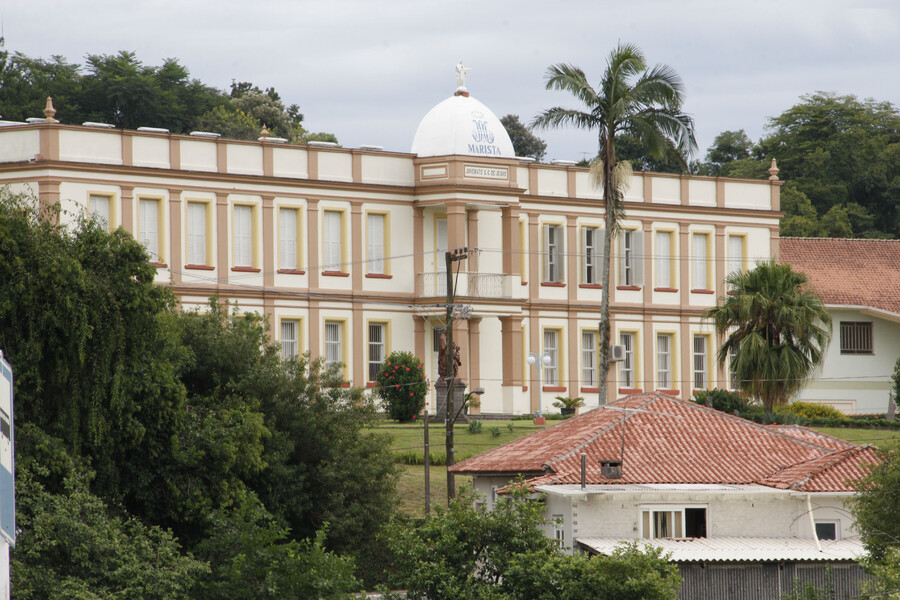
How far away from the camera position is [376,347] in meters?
53.5

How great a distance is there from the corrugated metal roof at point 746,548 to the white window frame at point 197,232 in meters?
21.8

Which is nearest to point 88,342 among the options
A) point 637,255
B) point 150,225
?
point 150,225

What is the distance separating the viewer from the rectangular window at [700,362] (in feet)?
195

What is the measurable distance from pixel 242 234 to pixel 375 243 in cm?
439

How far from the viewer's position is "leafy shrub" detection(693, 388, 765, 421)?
161ft

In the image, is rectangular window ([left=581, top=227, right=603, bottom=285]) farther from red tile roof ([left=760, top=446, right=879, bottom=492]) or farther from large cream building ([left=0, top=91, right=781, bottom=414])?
red tile roof ([left=760, top=446, right=879, bottom=492])

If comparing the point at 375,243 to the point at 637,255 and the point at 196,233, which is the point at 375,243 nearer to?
the point at 196,233

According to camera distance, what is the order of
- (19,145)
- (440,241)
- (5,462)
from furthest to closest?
(440,241)
(19,145)
(5,462)

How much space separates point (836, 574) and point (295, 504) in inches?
420

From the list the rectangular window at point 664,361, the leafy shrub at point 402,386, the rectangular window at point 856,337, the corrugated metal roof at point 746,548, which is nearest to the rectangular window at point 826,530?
the corrugated metal roof at point 746,548

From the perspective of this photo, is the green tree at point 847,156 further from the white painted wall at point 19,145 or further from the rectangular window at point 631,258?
the white painted wall at point 19,145

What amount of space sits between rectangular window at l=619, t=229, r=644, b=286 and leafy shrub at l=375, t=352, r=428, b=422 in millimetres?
10888

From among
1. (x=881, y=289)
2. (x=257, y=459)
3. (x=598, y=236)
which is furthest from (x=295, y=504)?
(x=881, y=289)

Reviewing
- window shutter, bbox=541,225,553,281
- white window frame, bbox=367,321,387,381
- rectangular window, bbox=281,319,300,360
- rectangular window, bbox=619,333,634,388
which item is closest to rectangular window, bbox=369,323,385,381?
white window frame, bbox=367,321,387,381
